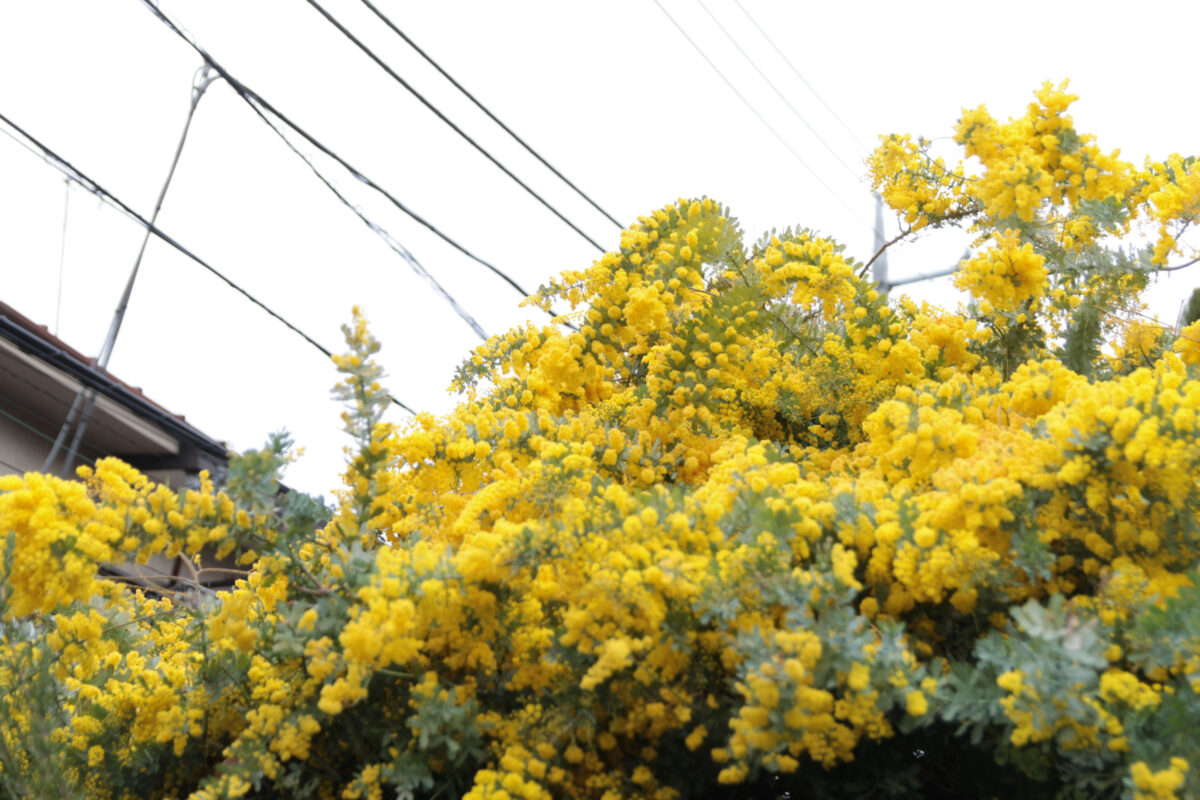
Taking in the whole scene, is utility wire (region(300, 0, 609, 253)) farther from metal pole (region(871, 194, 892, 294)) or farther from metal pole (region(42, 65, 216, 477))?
metal pole (region(871, 194, 892, 294))

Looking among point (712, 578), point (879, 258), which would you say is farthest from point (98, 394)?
point (879, 258)

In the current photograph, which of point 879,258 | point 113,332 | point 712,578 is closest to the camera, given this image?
point 712,578

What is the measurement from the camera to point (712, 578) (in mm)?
1807

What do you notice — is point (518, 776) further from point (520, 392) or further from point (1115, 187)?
point (1115, 187)

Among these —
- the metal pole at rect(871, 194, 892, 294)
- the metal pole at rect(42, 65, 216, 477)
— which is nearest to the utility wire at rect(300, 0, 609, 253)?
the metal pole at rect(42, 65, 216, 477)

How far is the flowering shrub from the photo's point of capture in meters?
1.63

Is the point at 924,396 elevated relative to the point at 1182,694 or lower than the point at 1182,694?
elevated

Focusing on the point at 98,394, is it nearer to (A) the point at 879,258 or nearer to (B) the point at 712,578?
(B) the point at 712,578

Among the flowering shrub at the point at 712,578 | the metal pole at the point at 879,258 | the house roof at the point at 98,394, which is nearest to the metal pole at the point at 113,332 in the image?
the house roof at the point at 98,394

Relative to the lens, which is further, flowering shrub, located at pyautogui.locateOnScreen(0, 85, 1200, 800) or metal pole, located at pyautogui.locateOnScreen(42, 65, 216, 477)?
metal pole, located at pyautogui.locateOnScreen(42, 65, 216, 477)

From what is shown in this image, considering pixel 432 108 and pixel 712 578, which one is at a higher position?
pixel 432 108

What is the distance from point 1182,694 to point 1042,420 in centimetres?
69

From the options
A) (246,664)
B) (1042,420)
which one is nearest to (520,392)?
(246,664)

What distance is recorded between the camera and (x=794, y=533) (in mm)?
1937
